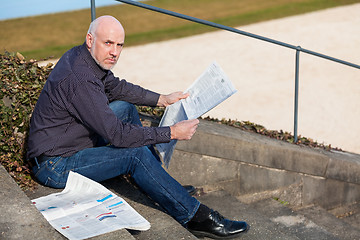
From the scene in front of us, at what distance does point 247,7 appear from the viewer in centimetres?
1192

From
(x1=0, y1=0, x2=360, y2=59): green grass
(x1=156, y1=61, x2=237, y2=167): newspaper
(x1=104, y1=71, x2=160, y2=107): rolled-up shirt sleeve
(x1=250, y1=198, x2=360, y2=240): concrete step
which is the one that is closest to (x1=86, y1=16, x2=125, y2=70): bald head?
(x1=104, y1=71, x2=160, y2=107): rolled-up shirt sleeve

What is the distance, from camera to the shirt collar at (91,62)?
340 cm

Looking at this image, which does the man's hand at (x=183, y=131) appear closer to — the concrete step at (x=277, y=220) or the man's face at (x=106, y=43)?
the man's face at (x=106, y=43)

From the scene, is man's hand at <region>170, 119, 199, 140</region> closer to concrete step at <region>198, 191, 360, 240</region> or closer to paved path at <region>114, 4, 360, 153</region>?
concrete step at <region>198, 191, 360, 240</region>

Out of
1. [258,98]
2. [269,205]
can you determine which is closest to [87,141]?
[269,205]

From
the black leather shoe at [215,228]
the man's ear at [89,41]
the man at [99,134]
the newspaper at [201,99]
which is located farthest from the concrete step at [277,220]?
the man's ear at [89,41]

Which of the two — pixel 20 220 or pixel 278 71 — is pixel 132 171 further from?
pixel 278 71

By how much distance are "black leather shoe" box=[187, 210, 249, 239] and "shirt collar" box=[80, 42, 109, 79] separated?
977 mm

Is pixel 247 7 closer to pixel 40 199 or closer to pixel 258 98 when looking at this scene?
pixel 258 98

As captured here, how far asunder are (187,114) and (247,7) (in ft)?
28.3

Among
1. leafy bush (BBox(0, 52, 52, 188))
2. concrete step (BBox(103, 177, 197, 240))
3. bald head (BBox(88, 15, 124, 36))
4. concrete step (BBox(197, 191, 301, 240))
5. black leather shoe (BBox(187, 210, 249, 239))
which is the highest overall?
bald head (BBox(88, 15, 124, 36))

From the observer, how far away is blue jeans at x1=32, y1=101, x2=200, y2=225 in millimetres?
3363

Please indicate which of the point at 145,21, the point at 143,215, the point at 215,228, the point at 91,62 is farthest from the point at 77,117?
the point at 145,21

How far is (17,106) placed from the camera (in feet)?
13.2
